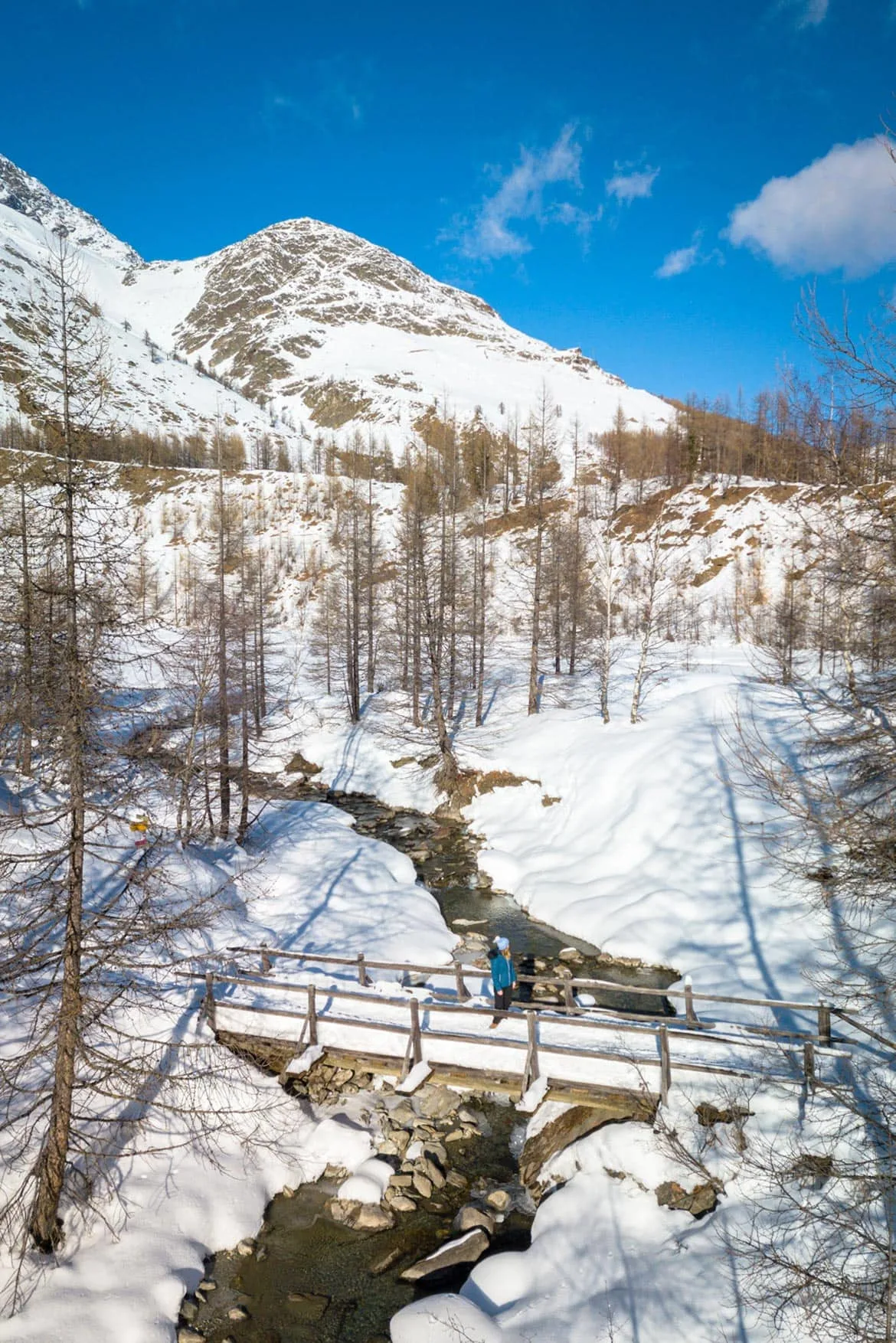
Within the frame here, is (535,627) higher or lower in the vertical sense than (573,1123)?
higher

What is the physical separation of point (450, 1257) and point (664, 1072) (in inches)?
153

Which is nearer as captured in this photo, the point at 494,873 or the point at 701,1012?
the point at 701,1012

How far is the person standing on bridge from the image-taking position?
39.0 ft

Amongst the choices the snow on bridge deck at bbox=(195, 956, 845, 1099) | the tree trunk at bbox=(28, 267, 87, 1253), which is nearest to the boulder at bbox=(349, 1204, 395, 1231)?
the snow on bridge deck at bbox=(195, 956, 845, 1099)

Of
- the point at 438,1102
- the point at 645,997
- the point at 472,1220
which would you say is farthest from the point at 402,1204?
the point at 645,997

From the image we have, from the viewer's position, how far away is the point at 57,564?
8.27m

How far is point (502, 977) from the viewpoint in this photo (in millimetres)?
11898

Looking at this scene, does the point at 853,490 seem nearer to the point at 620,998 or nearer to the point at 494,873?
the point at 620,998

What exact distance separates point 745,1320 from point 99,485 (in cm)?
1179

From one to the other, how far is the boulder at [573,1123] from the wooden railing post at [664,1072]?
271 millimetres

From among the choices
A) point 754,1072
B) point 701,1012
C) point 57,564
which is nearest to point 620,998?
point 701,1012

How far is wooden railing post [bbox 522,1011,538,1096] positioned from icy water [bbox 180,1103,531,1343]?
129cm

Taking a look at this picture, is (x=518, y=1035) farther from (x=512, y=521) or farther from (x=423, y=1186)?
(x=512, y=521)

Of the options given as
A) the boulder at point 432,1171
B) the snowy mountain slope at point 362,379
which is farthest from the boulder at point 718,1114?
the snowy mountain slope at point 362,379
